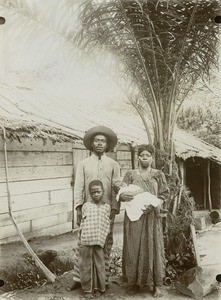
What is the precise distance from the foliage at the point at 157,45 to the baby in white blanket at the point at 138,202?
73 centimetres

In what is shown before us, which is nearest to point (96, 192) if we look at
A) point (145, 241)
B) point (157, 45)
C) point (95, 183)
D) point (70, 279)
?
point (95, 183)

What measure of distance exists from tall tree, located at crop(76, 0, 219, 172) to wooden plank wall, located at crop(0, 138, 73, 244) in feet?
4.46

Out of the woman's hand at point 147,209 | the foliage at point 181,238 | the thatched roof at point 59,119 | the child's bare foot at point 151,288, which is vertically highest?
Result: the thatched roof at point 59,119

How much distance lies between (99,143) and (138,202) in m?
0.71

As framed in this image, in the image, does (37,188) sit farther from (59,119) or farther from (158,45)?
(158,45)

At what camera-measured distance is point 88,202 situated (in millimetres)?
3982

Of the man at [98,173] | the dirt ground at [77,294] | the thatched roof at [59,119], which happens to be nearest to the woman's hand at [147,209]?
the man at [98,173]

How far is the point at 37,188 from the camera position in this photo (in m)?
4.84

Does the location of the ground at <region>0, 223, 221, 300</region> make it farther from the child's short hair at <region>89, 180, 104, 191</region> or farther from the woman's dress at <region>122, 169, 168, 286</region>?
the child's short hair at <region>89, 180, 104, 191</region>

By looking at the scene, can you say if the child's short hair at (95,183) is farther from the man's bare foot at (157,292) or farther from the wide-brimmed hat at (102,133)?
the man's bare foot at (157,292)

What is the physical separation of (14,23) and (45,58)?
0.48 metres

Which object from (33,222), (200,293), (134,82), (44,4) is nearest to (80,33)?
(44,4)

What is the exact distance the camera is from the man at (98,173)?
405 cm

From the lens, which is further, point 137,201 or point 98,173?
point 98,173
